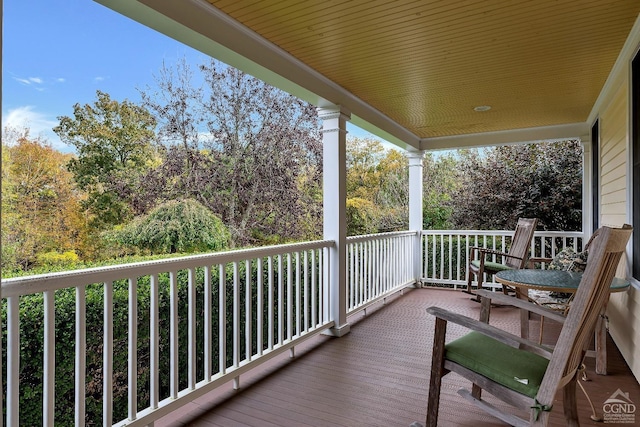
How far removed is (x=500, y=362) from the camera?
171 cm

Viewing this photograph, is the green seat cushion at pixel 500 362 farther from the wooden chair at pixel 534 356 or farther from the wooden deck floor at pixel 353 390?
the wooden deck floor at pixel 353 390

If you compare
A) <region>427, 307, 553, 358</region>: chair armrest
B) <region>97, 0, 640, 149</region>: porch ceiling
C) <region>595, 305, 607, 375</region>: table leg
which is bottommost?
<region>595, 305, 607, 375</region>: table leg

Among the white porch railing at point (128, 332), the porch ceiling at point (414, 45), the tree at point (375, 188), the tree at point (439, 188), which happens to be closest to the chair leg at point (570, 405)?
the white porch railing at point (128, 332)

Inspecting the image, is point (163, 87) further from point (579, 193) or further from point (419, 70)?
point (579, 193)

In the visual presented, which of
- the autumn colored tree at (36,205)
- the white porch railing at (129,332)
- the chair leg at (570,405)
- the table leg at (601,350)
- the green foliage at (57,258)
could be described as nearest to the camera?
the white porch railing at (129,332)

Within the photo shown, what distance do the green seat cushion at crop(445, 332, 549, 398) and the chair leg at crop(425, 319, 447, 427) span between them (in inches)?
1.6

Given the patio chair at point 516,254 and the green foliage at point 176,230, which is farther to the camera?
the green foliage at point 176,230

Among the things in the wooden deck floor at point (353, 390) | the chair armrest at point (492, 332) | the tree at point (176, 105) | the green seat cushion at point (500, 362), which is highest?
the tree at point (176, 105)

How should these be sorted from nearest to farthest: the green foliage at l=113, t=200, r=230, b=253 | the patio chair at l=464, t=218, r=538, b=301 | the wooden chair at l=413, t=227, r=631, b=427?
the wooden chair at l=413, t=227, r=631, b=427
the patio chair at l=464, t=218, r=538, b=301
the green foliage at l=113, t=200, r=230, b=253

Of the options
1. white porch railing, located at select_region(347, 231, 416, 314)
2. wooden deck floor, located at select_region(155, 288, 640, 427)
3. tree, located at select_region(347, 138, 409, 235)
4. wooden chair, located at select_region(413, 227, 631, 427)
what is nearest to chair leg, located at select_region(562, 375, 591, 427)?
wooden chair, located at select_region(413, 227, 631, 427)

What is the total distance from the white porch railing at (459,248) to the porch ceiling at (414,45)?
220cm

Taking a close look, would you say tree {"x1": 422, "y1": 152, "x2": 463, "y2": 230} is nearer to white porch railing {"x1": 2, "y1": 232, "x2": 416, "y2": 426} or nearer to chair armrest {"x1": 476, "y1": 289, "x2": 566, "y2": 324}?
white porch railing {"x1": 2, "y1": 232, "x2": 416, "y2": 426}

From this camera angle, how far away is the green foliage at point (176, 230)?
7148 millimetres

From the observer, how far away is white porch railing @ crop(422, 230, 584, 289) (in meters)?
5.90
